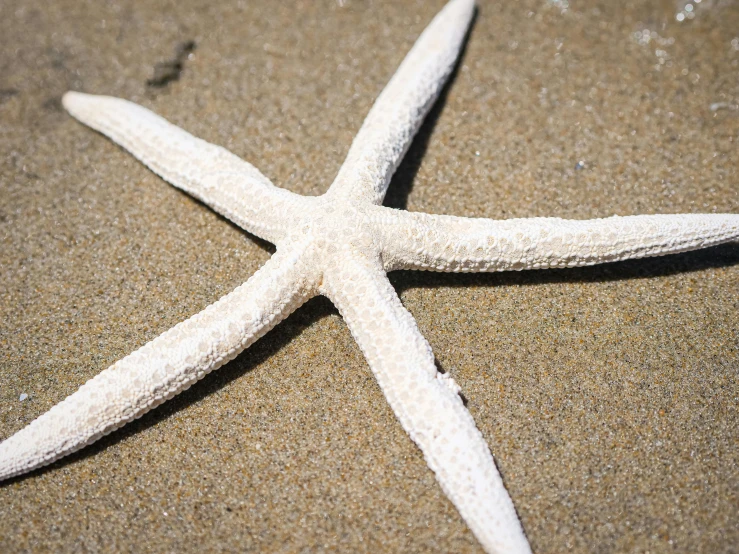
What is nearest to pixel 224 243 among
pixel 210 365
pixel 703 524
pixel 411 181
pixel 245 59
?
pixel 210 365

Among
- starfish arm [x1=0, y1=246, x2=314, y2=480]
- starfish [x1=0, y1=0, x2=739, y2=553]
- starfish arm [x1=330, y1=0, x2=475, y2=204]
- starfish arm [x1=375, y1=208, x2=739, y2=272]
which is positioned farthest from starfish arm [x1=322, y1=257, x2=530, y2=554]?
starfish arm [x1=330, y1=0, x2=475, y2=204]

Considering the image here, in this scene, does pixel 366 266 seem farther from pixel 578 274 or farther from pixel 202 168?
pixel 578 274

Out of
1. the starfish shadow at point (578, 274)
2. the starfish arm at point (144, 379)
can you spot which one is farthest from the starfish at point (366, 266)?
the starfish shadow at point (578, 274)

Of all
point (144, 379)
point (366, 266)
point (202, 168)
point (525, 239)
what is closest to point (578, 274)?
point (525, 239)

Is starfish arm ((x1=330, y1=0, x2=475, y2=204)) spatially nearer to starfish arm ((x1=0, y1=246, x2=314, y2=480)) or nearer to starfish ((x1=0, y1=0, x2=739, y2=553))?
starfish ((x1=0, y1=0, x2=739, y2=553))

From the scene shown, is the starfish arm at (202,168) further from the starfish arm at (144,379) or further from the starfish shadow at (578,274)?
Result: the starfish shadow at (578,274)

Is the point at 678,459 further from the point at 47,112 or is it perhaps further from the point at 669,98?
the point at 47,112

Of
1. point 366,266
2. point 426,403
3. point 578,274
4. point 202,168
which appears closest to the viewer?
point 426,403

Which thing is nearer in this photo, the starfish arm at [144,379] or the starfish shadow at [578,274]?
the starfish arm at [144,379]
